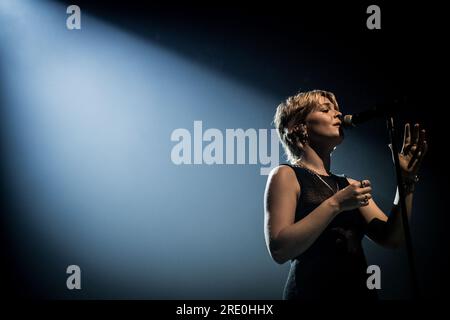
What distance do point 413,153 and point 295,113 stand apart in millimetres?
494

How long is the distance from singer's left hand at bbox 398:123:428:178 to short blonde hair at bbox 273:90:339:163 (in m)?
0.35

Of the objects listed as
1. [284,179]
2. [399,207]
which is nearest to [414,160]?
[399,207]

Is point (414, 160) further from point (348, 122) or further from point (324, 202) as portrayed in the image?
point (324, 202)

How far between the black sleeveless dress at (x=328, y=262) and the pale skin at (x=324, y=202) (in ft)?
0.20

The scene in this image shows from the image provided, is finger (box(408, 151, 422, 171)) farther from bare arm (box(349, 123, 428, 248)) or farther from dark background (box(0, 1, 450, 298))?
dark background (box(0, 1, 450, 298))

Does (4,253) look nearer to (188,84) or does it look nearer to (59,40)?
(59,40)

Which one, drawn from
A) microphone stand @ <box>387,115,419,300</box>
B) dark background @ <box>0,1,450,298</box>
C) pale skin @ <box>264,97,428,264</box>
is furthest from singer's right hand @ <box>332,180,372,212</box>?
dark background @ <box>0,1,450,298</box>

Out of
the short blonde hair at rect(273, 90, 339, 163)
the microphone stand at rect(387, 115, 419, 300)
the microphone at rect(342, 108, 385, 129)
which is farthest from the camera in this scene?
the short blonde hair at rect(273, 90, 339, 163)

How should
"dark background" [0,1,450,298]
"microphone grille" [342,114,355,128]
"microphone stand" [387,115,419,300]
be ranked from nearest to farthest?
"microphone stand" [387,115,419,300] → "microphone grille" [342,114,355,128] → "dark background" [0,1,450,298]

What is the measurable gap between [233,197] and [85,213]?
3.17 feet

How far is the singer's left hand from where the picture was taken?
1.77 metres

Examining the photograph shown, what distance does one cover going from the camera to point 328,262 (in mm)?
1754

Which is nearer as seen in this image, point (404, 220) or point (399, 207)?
point (404, 220)

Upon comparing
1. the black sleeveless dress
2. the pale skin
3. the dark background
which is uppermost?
the dark background
